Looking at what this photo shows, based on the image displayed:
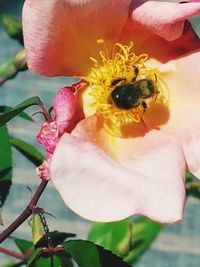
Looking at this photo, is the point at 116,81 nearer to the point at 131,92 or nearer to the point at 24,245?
the point at 131,92

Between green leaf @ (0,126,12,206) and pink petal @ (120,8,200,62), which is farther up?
pink petal @ (120,8,200,62)

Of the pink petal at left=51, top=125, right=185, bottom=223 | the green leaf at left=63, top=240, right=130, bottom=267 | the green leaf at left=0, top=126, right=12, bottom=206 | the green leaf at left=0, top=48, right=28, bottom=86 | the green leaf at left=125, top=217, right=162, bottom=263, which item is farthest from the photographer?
the green leaf at left=125, top=217, right=162, bottom=263

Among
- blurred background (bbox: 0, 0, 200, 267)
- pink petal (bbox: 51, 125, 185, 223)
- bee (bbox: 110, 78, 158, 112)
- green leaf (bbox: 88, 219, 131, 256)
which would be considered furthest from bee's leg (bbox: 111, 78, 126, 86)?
blurred background (bbox: 0, 0, 200, 267)

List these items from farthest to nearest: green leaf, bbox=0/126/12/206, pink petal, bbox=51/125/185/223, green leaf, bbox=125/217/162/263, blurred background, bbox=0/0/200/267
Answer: blurred background, bbox=0/0/200/267 → green leaf, bbox=125/217/162/263 → green leaf, bbox=0/126/12/206 → pink petal, bbox=51/125/185/223

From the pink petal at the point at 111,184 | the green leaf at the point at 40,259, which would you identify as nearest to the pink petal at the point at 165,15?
the pink petal at the point at 111,184

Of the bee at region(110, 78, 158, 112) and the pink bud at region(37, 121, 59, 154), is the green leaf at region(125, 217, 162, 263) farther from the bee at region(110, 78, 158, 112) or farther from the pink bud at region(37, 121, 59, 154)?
the pink bud at region(37, 121, 59, 154)

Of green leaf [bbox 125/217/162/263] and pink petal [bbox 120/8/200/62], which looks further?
green leaf [bbox 125/217/162/263]

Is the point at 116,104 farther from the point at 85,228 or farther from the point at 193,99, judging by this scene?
the point at 85,228

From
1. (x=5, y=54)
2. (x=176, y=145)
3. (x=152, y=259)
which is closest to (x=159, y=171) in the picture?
(x=176, y=145)
